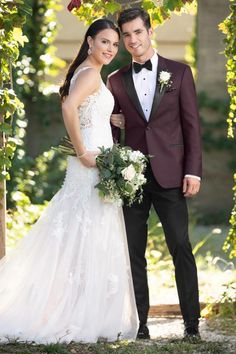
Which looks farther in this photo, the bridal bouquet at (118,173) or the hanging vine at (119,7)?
the hanging vine at (119,7)

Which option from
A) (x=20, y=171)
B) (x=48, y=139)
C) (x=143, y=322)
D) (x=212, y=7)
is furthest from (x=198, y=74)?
(x=143, y=322)

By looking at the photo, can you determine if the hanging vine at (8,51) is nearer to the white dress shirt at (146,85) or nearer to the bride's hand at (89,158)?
the bride's hand at (89,158)

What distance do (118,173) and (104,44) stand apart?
2.27ft

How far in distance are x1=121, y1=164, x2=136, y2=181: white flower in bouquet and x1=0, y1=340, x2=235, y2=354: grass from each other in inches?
34.8

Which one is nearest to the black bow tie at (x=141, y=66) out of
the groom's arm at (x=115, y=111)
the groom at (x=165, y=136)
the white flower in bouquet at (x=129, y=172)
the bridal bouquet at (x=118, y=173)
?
the groom at (x=165, y=136)

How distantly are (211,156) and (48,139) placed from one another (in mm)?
2180

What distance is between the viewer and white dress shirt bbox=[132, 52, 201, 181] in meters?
4.93

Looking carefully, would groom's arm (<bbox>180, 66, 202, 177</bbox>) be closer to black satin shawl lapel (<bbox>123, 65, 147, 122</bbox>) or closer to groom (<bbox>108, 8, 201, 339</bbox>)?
groom (<bbox>108, 8, 201, 339</bbox>)

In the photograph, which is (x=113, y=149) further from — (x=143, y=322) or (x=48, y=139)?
(x=48, y=139)

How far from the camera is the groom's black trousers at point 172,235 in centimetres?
489

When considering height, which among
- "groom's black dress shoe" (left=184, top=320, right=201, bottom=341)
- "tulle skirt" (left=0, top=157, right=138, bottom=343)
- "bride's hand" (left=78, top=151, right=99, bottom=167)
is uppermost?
"bride's hand" (left=78, top=151, right=99, bottom=167)

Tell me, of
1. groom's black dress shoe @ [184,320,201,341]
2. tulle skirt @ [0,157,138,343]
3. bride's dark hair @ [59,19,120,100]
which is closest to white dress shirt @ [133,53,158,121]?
bride's dark hair @ [59,19,120,100]

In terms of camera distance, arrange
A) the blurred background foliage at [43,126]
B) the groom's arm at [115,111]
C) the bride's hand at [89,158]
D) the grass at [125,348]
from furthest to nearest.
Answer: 1. the blurred background foliage at [43,126]
2. the groom's arm at [115,111]
3. the bride's hand at [89,158]
4. the grass at [125,348]

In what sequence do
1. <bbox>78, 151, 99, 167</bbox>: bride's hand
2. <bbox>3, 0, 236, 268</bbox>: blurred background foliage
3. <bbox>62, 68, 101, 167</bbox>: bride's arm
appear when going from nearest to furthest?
1. <bbox>62, 68, 101, 167</bbox>: bride's arm
2. <bbox>78, 151, 99, 167</bbox>: bride's hand
3. <bbox>3, 0, 236, 268</bbox>: blurred background foliage
